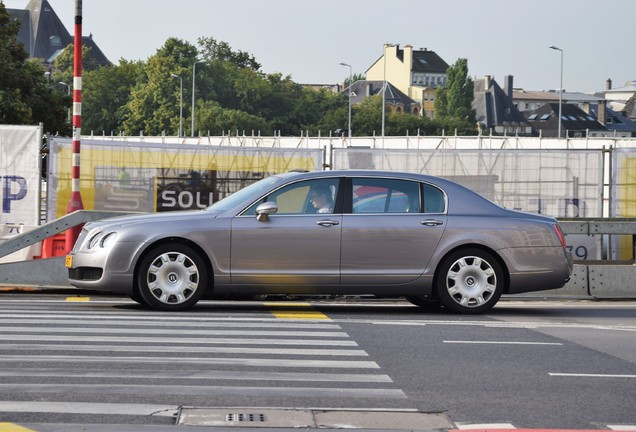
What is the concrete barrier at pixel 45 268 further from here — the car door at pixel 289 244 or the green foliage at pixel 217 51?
the green foliage at pixel 217 51

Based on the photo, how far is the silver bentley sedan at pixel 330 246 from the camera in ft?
42.1

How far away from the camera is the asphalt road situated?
7.36 meters

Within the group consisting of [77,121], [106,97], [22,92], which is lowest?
[77,121]

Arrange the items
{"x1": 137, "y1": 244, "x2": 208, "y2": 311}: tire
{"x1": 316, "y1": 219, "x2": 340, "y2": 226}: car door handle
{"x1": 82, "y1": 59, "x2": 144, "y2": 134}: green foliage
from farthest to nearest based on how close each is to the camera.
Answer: {"x1": 82, "y1": 59, "x2": 144, "y2": 134}: green foliage < {"x1": 316, "y1": 219, "x2": 340, "y2": 226}: car door handle < {"x1": 137, "y1": 244, "x2": 208, "y2": 311}: tire

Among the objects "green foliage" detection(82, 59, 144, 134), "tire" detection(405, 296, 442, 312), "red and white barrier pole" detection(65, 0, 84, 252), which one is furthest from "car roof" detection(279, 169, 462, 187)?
"green foliage" detection(82, 59, 144, 134)

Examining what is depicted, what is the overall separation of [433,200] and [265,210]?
1.80 meters

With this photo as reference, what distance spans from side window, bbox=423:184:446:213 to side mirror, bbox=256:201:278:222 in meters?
1.60

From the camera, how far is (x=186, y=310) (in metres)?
12.9

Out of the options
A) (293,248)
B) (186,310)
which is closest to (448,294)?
(293,248)

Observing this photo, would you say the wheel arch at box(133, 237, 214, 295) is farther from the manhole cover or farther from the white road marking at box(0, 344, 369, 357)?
the manhole cover

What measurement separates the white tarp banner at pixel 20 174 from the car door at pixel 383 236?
1043 centimetres

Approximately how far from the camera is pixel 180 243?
12.9m

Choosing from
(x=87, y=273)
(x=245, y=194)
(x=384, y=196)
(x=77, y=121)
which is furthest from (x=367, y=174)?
(x=77, y=121)

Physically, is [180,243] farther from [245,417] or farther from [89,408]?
[245,417]
